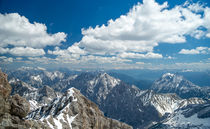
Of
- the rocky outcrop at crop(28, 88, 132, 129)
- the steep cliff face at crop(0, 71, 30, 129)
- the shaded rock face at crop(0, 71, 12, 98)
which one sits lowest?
the rocky outcrop at crop(28, 88, 132, 129)

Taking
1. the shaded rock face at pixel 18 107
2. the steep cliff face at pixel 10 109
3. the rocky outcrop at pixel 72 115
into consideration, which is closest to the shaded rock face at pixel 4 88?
the steep cliff face at pixel 10 109

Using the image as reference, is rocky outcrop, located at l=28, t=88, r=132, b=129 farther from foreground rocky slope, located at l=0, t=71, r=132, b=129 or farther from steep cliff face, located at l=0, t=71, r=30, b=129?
steep cliff face, located at l=0, t=71, r=30, b=129

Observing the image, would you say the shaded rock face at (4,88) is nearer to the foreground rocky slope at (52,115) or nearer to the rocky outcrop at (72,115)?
the foreground rocky slope at (52,115)

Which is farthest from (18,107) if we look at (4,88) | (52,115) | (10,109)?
(52,115)

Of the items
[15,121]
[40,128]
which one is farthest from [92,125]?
[15,121]

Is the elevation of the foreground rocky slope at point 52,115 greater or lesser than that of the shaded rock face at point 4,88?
lesser

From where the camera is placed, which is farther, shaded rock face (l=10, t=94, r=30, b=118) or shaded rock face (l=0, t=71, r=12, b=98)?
shaded rock face (l=10, t=94, r=30, b=118)

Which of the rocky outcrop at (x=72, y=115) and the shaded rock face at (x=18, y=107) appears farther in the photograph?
the rocky outcrop at (x=72, y=115)

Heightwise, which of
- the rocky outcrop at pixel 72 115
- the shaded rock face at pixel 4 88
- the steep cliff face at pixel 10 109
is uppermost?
the shaded rock face at pixel 4 88

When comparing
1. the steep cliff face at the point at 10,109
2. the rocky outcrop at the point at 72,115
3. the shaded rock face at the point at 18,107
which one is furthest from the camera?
the rocky outcrop at the point at 72,115

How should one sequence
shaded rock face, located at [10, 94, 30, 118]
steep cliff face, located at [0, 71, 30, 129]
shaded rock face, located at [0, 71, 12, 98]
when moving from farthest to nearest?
shaded rock face, located at [10, 94, 30, 118], shaded rock face, located at [0, 71, 12, 98], steep cliff face, located at [0, 71, 30, 129]

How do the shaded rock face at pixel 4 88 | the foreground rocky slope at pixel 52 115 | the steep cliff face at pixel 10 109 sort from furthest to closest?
the shaded rock face at pixel 4 88, the foreground rocky slope at pixel 52 115, the steep cliff face at pixel 10 109

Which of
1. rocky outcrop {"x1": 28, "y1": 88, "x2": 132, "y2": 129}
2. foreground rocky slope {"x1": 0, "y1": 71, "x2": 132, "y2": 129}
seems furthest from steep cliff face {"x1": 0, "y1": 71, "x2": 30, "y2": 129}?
rocky outcrop {"x1": 28, "y1": 88, "x2": 132, "y2": 129}

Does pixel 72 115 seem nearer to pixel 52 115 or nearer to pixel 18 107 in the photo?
pixel 52 115
